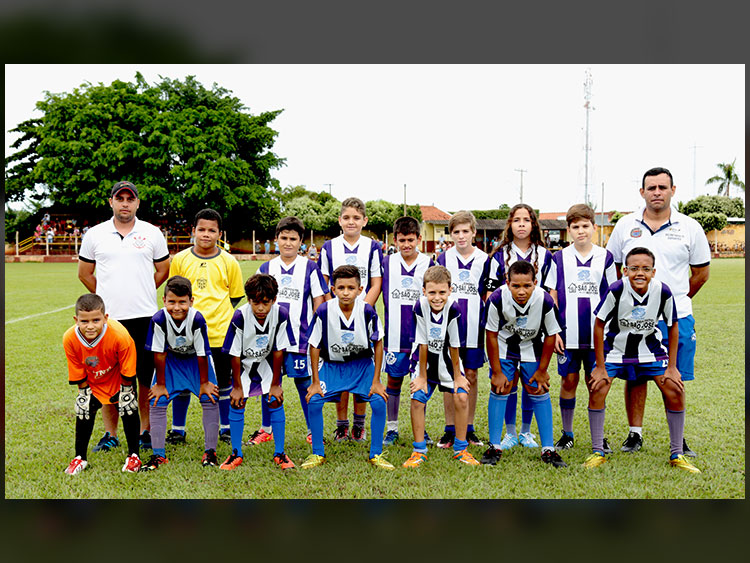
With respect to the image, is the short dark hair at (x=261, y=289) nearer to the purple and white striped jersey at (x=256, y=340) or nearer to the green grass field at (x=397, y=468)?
the purple and white striped jersey at (x=256, y=340)

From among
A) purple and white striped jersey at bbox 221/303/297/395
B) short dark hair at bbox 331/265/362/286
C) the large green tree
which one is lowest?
purple and white striped jersey at bbox 221/303/297/395

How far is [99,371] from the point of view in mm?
3605

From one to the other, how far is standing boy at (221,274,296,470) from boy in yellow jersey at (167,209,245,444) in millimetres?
294

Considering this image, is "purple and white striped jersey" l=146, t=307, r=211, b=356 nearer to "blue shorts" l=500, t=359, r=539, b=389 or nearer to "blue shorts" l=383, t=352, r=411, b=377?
"blue shorts" l=383, t=352, r=411, b=377

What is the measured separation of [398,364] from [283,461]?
1.06 metres

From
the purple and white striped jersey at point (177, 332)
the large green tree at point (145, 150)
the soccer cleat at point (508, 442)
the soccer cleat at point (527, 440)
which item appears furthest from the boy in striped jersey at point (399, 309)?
the large green tree at point (145, 150)

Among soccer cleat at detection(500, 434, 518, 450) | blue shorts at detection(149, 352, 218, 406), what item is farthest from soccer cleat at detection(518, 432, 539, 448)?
blue shorts at detection(149, 352, 218, 406)

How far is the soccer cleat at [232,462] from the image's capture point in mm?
3602

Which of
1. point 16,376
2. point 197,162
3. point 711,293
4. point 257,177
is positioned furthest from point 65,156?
point 711,293

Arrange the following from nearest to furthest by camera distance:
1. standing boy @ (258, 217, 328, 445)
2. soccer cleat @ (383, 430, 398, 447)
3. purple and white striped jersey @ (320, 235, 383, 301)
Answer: standing boy @ (258, 217, 328, 445) < soccer cleat @ (383, 430, 398, 447) < purple and white striped jersey @ (320, 235, 383, 301)

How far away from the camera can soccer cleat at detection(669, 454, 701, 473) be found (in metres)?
3.57

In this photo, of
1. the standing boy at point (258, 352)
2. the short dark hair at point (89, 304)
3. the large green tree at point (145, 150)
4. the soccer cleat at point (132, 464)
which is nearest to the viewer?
the short dark hair at point (89, 304)

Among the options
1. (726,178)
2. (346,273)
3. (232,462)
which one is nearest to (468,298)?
(346,273)

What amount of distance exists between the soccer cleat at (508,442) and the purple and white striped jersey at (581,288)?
0.76 metres
